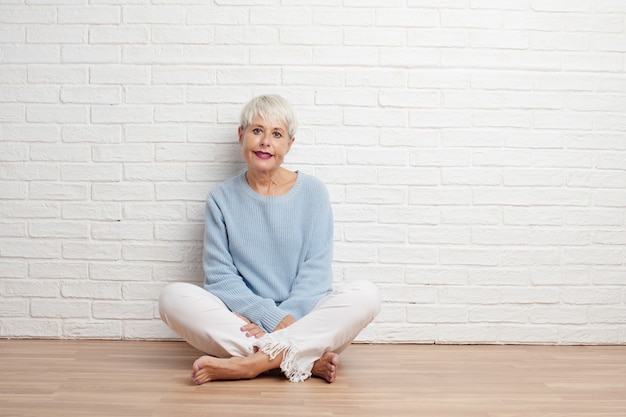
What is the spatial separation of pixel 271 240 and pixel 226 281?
0.24m

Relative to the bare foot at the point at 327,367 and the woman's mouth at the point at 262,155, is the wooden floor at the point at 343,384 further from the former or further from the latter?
the woman's mouth at the point at 262,155

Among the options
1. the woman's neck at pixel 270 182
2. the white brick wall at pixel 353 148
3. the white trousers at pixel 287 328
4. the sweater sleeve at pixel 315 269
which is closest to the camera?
the white trousers at pixel 287 328

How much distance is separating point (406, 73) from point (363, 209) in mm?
590

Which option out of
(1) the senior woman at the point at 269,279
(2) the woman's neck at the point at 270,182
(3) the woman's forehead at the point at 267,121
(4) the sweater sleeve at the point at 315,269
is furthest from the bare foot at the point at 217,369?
(3) the woman's forehead at the point at 267,121

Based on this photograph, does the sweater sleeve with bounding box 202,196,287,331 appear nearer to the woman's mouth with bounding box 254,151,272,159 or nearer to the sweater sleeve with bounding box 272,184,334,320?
the sweater sleeve with bounding box 272,184,334,320

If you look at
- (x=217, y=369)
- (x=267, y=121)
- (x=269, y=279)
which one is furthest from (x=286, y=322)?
(x=267, y=121)

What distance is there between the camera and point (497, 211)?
293 centimetres

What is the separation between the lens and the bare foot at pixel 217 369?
2.20 m

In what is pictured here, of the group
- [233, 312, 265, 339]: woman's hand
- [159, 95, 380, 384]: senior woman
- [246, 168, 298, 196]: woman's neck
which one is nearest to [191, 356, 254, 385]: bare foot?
[159, 95, 380, 384]: senior woman

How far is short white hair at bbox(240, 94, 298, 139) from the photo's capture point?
8.59ft

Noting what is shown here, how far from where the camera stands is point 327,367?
2295 millimetres

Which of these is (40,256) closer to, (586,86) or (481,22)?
(481,22)

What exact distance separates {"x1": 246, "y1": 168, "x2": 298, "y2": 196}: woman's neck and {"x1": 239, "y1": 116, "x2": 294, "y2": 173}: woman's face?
73 millimetres

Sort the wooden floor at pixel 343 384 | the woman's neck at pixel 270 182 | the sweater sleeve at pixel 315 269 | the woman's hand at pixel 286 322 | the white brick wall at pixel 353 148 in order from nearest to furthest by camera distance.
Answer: the wooden floor at pixel 343 384 < the woman's hand at pixel 286 322 < the sweater sleeve at pixel 315 269 < the woman's neck at pixel 270 182 < the white brick wall at pixel 353 148
